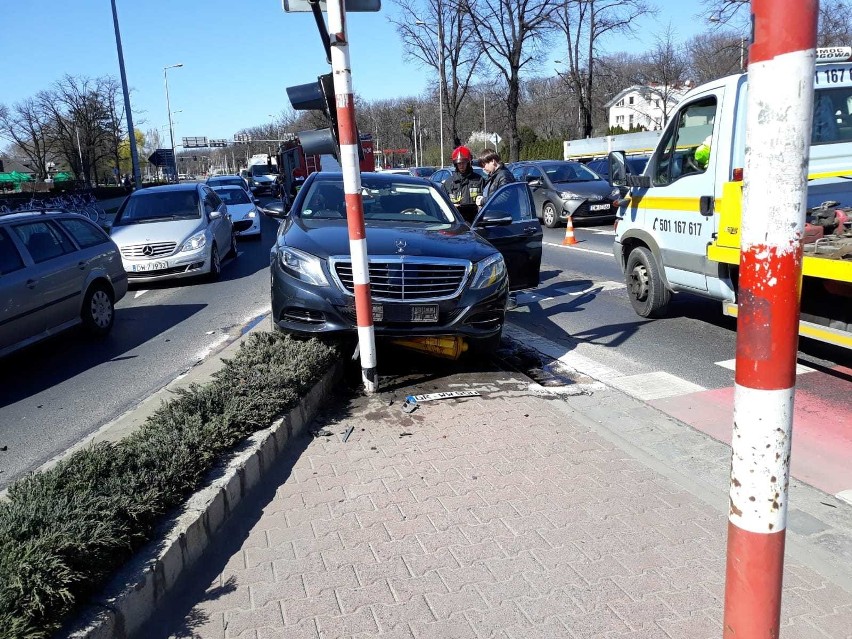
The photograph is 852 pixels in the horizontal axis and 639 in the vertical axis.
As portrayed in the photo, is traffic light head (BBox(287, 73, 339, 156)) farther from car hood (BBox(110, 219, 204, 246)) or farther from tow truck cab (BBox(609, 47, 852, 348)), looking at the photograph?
car hood (BBox(110, 219, 204, 246))

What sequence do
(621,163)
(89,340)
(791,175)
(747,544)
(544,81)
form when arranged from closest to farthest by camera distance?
(791,175)
(747,544)
(621,163)
(89,340)
(544,81)

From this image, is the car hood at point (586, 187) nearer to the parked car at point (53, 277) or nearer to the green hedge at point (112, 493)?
the parked car at point (53, 277)

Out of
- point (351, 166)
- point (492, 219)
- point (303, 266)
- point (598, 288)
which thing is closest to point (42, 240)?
point (303, 266)

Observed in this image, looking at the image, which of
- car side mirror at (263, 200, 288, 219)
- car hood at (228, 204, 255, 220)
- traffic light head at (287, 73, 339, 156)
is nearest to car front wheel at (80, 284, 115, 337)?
car side mirror at (263, 200, 288, 219)

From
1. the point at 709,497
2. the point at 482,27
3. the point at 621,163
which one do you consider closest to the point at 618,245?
the point at 621,163

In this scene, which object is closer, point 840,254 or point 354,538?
point 354,538

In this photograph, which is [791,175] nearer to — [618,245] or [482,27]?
[618,245]

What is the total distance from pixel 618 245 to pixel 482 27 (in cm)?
3613

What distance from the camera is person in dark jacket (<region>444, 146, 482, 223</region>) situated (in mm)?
9289

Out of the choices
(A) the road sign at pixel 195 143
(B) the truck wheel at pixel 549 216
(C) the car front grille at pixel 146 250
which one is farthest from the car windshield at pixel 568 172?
(A) the road sign at pixel 195 143

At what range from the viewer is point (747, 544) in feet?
6.20

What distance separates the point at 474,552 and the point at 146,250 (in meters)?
10.2

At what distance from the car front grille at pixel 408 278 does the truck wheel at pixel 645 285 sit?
9.87 ft

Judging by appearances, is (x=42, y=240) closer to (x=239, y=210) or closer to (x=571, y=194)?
(x=239, y=210)
